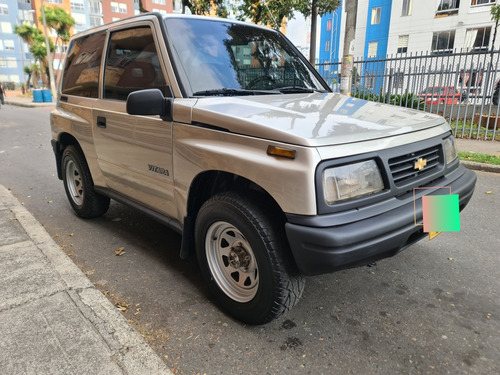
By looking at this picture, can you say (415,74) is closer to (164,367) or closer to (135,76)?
(135,76)

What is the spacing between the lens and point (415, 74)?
9.66 m

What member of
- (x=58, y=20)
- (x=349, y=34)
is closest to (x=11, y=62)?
(x=58, y=20)

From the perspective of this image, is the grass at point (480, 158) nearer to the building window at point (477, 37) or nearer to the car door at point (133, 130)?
the car door at point (133, 130)

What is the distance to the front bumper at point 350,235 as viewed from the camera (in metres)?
1.90

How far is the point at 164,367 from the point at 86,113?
8.78 feet

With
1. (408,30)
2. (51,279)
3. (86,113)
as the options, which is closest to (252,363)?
(51,279)

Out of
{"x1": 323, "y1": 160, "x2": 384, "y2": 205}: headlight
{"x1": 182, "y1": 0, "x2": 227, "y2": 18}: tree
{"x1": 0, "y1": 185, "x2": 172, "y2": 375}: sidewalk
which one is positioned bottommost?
{"x1": 0, "y1": 185, "x2": 172, "y2": 375}: sidewalk

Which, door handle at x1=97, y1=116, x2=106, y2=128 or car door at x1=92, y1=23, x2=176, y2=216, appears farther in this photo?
door handle at x1=97, y1=116, x2=106, y2=128

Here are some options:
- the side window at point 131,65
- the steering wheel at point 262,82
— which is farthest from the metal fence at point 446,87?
the side window at point 131,65

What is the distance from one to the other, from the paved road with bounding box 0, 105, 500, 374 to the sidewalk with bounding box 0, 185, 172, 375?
18 centimetres

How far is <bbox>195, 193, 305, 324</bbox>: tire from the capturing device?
A: 213cm

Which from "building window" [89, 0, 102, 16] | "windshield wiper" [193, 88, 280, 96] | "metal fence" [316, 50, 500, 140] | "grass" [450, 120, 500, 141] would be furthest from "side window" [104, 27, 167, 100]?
"building window" [89, 0, 102, 16]

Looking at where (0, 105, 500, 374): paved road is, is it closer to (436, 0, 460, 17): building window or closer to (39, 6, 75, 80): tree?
(436, 0, 460, 17): building window

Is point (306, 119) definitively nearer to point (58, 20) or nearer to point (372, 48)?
point (372, 48)
